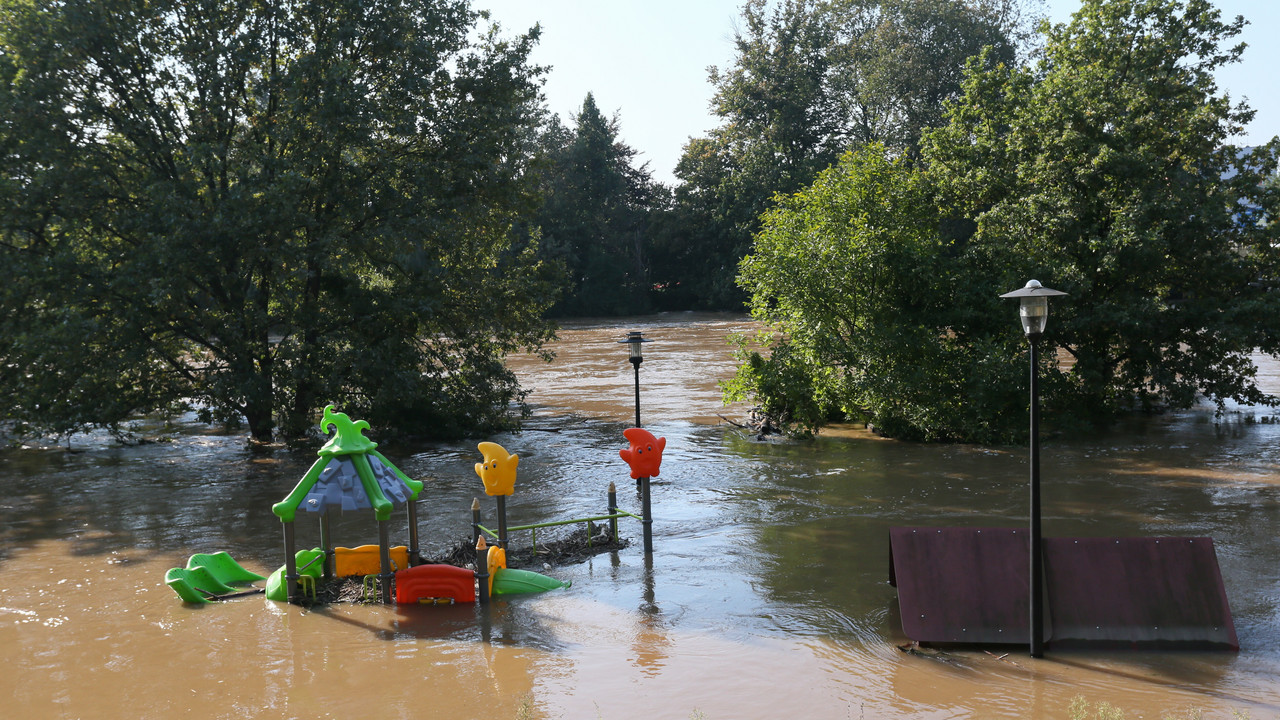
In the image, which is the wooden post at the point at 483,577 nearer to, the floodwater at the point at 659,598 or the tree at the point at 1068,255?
the floodwater at the point at 659,598

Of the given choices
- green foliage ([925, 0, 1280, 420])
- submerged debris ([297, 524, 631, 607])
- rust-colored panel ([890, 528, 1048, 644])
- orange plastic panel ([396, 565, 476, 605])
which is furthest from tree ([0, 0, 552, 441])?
rust-colored panel ([890, 528, 1048, 644])

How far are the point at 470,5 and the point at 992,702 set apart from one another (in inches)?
770

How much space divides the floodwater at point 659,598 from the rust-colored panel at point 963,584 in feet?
1.03

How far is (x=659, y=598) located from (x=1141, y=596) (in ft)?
16.3

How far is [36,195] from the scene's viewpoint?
18406mm

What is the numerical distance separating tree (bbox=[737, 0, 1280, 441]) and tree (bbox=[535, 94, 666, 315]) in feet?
150

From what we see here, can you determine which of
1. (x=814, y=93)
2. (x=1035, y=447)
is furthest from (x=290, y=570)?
(x=814, y=93)

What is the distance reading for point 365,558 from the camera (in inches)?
447

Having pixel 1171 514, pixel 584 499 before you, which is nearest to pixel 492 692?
pixel 584 499

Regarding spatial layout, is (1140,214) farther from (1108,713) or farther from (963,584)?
(1108,713)

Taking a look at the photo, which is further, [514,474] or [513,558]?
[513,558]

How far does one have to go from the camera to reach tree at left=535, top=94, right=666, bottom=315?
6812 centimetres

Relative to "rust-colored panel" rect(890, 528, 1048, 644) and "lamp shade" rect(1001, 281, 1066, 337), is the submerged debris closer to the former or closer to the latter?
"rust-colored panel" rect(890, 528, 1048, 644)

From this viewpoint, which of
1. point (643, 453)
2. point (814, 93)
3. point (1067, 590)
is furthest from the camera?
point (814, 93)
